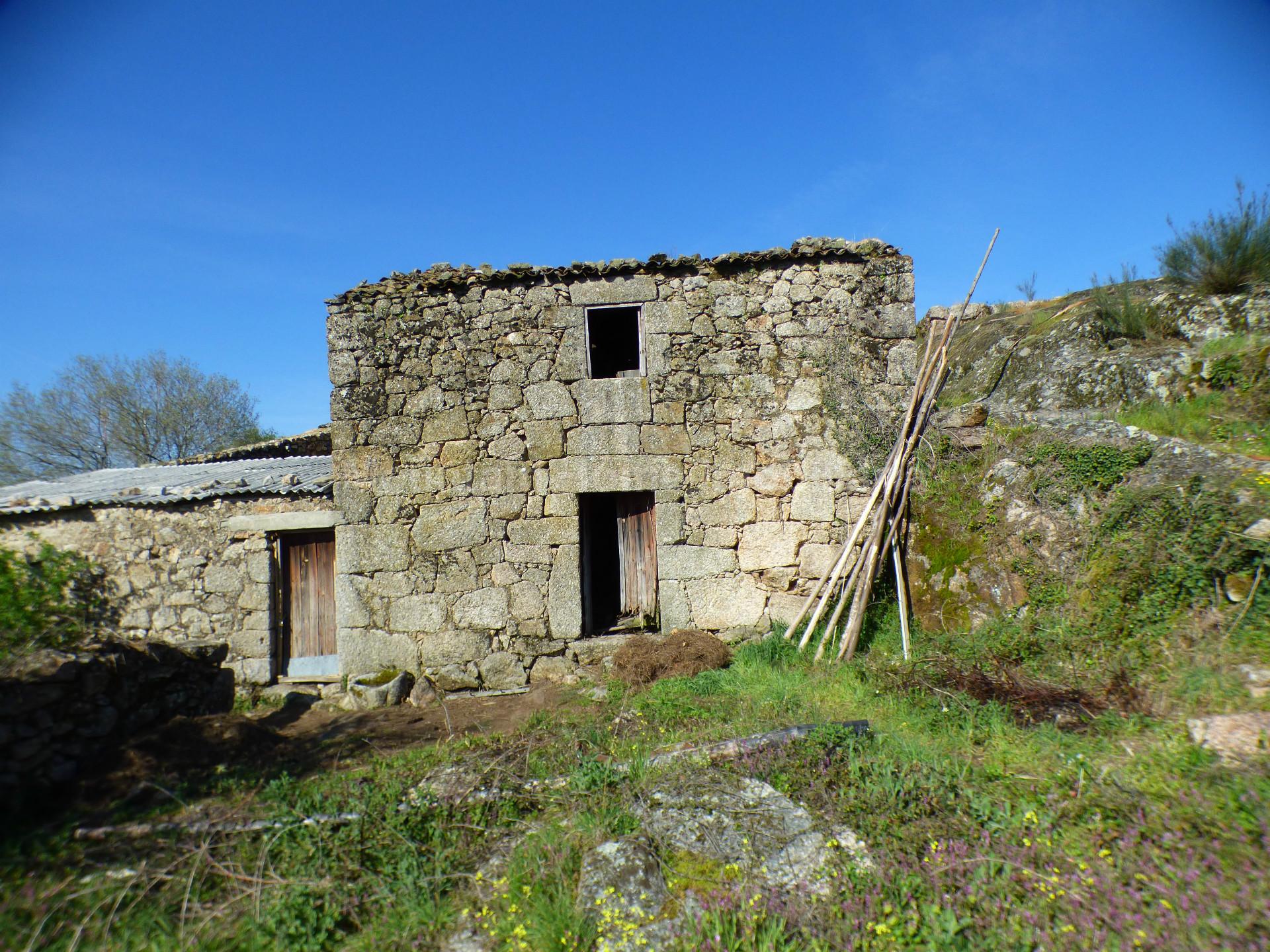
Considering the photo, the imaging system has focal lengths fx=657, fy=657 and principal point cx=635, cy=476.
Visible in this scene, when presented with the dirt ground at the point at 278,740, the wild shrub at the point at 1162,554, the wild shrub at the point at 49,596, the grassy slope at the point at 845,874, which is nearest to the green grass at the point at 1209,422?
the wild shrub at the point at 1162,554

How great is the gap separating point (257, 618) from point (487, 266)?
14.9 feet

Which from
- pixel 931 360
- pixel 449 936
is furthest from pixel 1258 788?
pixel 931 360

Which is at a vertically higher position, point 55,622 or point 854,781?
point 55,622

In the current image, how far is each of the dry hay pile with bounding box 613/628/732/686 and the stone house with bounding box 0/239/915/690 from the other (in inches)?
11.7

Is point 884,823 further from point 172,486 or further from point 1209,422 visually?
point 172,486

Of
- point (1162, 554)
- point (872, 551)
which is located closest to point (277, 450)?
point (872, 551)

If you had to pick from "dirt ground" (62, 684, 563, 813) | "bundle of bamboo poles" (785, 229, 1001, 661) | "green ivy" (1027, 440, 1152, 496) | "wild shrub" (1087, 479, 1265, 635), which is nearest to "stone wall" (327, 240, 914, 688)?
"bundle of bamboo poles" (785, 229, 1001, 661)

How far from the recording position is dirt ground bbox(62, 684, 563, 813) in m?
3.87

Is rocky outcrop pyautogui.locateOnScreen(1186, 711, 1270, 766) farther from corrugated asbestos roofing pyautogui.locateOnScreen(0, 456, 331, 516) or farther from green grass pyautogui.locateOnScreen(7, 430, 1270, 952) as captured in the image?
corrugated asbestos roofing pyautogui.locateOnScreen(0, 456, 331, 516)

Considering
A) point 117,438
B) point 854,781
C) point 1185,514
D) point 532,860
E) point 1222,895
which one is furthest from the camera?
point 117,438

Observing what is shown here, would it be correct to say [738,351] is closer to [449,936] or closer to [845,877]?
[845,877]

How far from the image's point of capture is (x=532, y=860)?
126 inches

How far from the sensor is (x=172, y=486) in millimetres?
7609

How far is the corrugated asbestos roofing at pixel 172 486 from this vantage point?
7.14 meters
